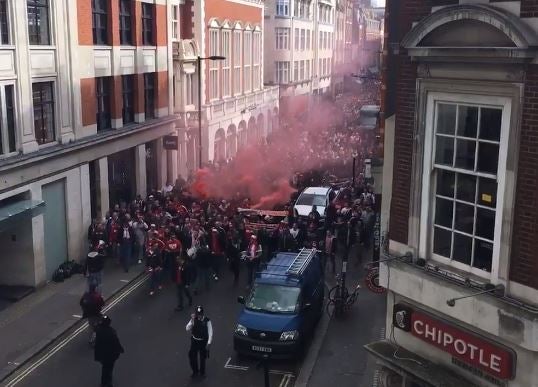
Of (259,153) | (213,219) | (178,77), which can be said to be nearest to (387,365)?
(213,219)

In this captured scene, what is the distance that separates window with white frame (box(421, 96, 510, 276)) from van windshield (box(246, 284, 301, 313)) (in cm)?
605

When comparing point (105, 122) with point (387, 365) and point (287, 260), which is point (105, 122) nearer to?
point (287, 260)

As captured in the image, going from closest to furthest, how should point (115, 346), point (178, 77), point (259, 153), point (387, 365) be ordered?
point (387, 365)
point (115, 346)
point (178, 77)
point (259, 153)

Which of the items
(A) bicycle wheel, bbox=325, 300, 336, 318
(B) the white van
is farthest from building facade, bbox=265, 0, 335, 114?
(A) bicycle wheel, bbox=325, 300, 336, 318

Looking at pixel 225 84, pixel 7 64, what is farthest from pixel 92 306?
pixel 225 84

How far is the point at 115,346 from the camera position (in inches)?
479

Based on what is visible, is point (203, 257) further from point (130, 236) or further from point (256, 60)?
point (256, 60)

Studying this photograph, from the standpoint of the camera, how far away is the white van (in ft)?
76.1

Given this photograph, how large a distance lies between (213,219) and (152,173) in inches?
347

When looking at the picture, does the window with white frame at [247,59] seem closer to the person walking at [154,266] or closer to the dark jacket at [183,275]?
the person walking at [154,266]

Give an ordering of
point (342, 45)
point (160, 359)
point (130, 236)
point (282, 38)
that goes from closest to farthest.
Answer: point (160, 359)
point (130, 236)
point (282, 38)
point (342, 45)

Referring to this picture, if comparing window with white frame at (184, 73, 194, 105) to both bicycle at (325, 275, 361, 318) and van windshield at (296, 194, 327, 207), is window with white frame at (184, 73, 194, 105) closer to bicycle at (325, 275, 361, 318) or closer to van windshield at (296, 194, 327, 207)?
van windshield at (296, 194, 327, 207)

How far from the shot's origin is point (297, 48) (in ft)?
188

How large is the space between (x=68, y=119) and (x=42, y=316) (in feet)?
21.9
